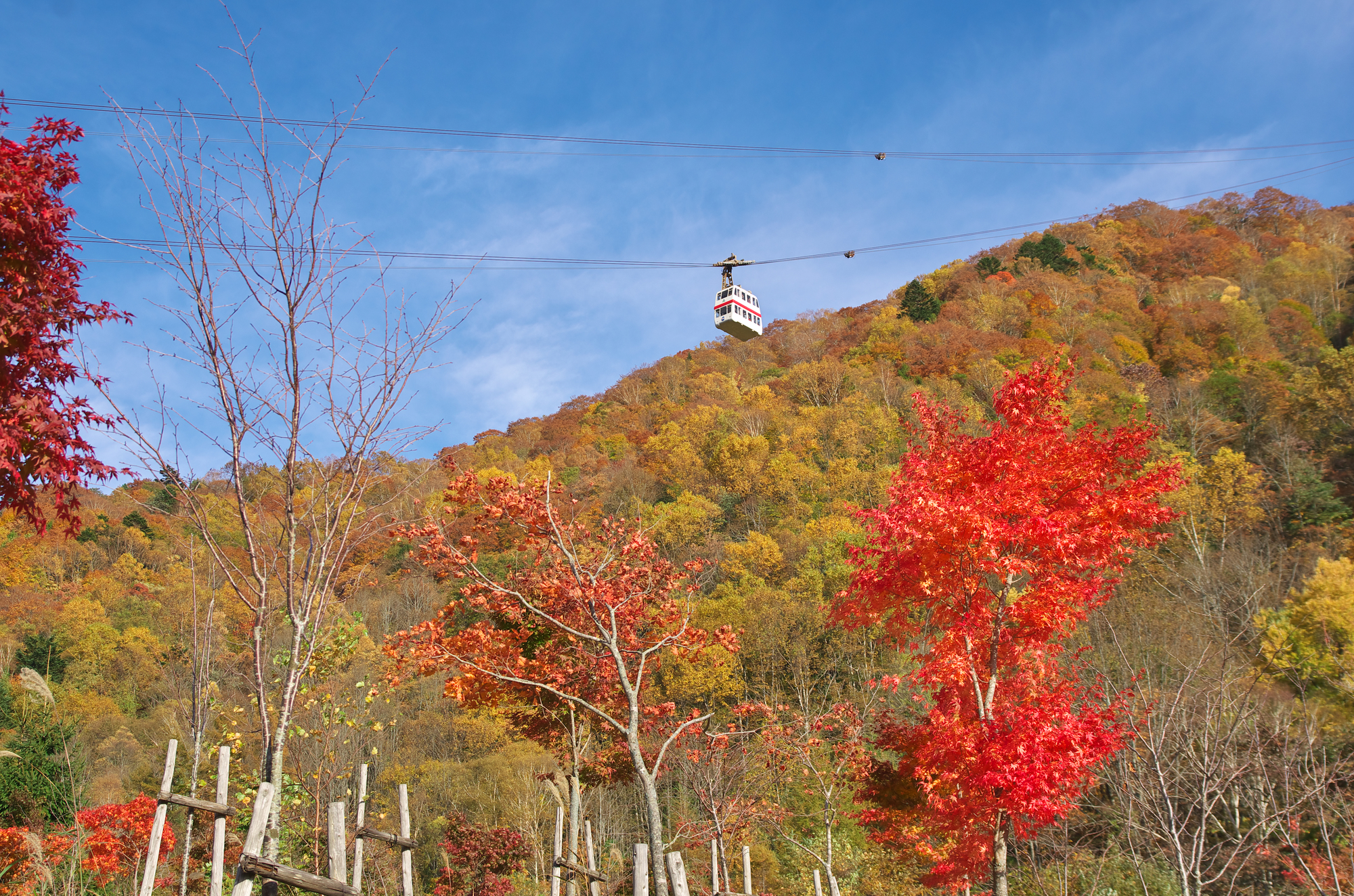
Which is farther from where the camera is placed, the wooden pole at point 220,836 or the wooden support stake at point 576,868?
the wooden support stake at point 576,868

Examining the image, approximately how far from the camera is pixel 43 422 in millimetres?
4797

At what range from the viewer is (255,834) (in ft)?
11.4

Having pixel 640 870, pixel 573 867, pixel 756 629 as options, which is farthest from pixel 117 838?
pixel 756 629

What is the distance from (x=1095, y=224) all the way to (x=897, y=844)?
67403mm

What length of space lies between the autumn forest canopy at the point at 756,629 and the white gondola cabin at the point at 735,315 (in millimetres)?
3705

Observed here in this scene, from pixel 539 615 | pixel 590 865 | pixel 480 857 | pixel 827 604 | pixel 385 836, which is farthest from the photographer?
pixel 827 604

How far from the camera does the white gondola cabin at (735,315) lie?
46.9ft

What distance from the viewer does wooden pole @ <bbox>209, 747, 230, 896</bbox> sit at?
3.98 meters

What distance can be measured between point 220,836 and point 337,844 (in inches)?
57.4

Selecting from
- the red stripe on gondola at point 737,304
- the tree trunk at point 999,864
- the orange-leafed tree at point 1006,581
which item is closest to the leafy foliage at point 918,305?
the red stripe on gondola at point 737,304

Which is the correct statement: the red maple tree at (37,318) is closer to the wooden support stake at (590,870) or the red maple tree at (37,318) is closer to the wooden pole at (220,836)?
the wooden pole at (220,836)

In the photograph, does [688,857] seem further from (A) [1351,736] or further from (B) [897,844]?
(A) [1351,736]

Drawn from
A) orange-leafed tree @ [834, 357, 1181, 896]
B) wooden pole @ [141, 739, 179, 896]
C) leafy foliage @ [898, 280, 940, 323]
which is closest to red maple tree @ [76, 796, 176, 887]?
wooden pole @ [141, 739, 179, 896]

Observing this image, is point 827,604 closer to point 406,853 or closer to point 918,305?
point 406,853
